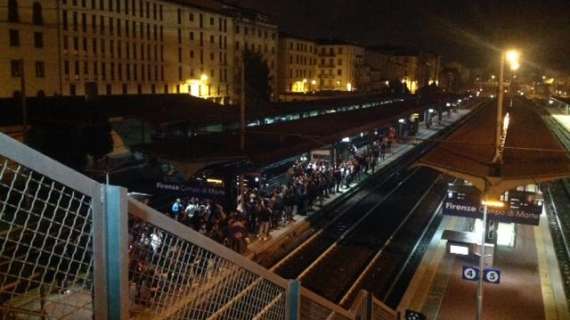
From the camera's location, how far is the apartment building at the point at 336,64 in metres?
96.1

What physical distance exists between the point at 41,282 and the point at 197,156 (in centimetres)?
1573

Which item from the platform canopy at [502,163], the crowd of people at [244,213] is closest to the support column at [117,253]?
the crowd of people at [244,213]

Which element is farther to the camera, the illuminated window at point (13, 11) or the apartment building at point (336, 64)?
the apartment building at point (336, 64)

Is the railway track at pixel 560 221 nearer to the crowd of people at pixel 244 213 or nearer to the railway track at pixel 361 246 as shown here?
the railway track at pixel 361 246

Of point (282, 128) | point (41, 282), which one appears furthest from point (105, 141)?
point (41, 282)

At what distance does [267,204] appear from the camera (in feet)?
64.4

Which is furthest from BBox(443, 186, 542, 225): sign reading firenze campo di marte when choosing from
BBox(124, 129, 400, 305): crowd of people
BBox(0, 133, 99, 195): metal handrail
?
BBox(0, 133, 99, 195): metal handrail

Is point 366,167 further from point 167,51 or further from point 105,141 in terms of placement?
point 167,51

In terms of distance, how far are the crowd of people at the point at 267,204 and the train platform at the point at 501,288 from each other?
483 cm

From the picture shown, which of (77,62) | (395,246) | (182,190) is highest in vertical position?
(77,62)

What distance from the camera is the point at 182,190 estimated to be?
16078 millimetres

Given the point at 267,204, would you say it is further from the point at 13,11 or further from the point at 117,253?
the point at 13,11

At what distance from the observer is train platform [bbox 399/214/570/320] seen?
13.5 metres

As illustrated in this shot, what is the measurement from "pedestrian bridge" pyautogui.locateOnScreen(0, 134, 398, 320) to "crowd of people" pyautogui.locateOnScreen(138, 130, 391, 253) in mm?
12421
